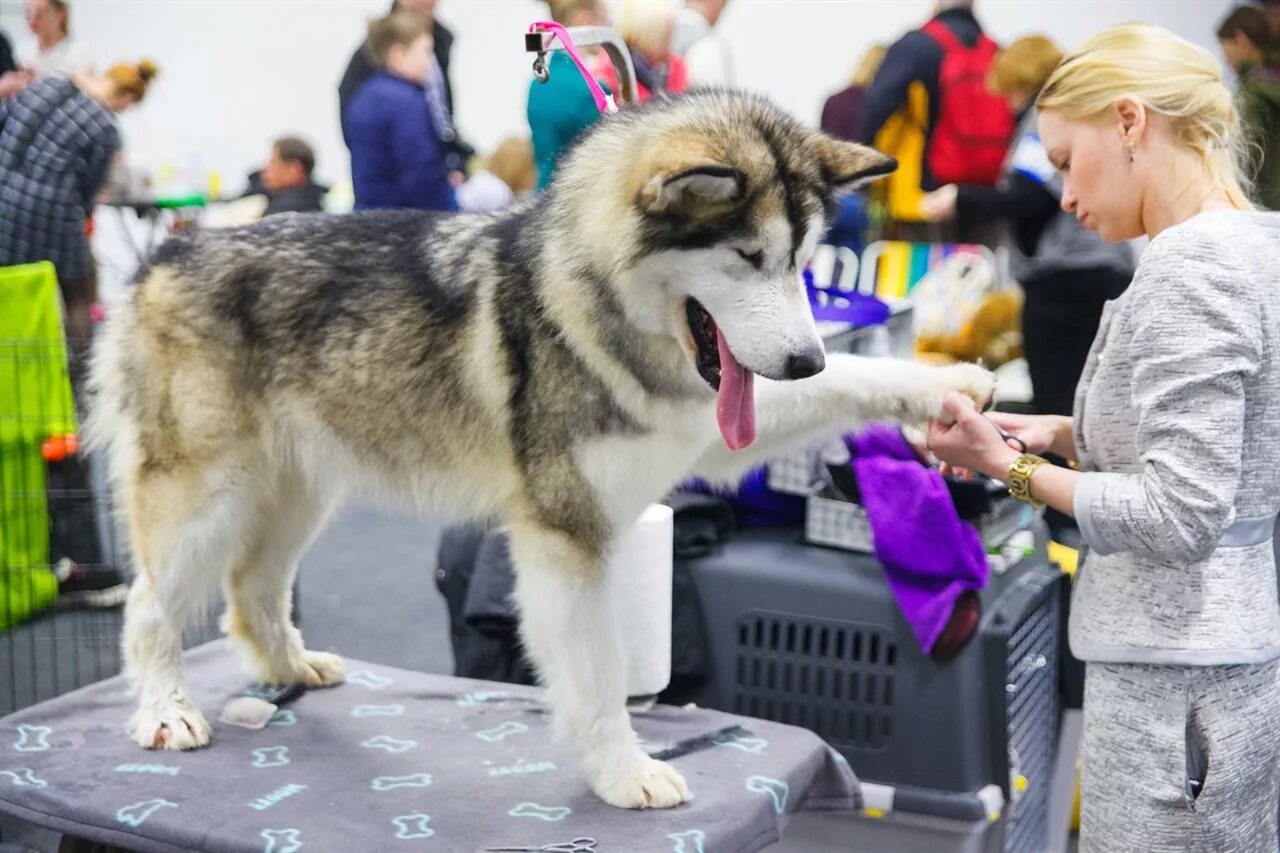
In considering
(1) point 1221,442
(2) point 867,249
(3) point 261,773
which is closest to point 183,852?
(3) point 261,773

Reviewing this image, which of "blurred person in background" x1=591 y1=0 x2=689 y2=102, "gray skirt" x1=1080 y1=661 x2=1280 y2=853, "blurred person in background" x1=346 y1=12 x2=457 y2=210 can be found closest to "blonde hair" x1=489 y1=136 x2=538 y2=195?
"blurred person in background" x1=346 y1=12 x2=457 y2=210

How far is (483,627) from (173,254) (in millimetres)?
1034

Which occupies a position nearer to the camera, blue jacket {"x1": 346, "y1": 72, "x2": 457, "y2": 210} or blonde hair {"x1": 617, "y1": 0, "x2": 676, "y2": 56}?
blonde hair {"x1": 617, "y1": 0, "x2": 676, "y2": 56}

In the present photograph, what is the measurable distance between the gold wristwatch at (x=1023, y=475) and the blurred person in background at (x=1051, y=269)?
2.09 m

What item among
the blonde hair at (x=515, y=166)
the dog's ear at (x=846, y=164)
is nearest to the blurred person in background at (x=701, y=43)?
the blonde hair at (x=515, y=166)

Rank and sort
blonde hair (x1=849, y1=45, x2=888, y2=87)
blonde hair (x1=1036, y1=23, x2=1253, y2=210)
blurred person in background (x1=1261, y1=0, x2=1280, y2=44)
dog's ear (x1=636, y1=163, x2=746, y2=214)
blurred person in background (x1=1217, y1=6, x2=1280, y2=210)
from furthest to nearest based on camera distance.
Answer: blonde hair (x1=849, y1=45, x2=888, y2=87) < blurred person in background (x1=1261, y1=0, x2=1280, y2=44) < blurred person in background (x1=1217, y1=6, x2=1280, y2=210) < blonde hair (x1=1036, y1=23, x2=1253, y2=210) < dog's ear (x1=636, y1=163, x2=746, y2=214)

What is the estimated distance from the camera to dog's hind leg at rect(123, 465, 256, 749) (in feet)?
6.98

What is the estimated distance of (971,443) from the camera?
1.87 m

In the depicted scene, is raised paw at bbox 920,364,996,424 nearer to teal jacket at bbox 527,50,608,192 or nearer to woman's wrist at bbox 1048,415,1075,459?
woman's wrist at bbox 1048,415,1075,459

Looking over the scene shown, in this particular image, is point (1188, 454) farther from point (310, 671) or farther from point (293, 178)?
point (293, 178)

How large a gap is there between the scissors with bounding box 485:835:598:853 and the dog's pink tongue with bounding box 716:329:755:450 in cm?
61

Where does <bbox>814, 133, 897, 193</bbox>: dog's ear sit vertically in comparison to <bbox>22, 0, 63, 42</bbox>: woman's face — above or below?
below

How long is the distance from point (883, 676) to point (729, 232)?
1112 millimetres

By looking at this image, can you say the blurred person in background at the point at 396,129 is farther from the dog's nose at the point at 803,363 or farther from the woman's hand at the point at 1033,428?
the dog's nose at the point at 803,363
